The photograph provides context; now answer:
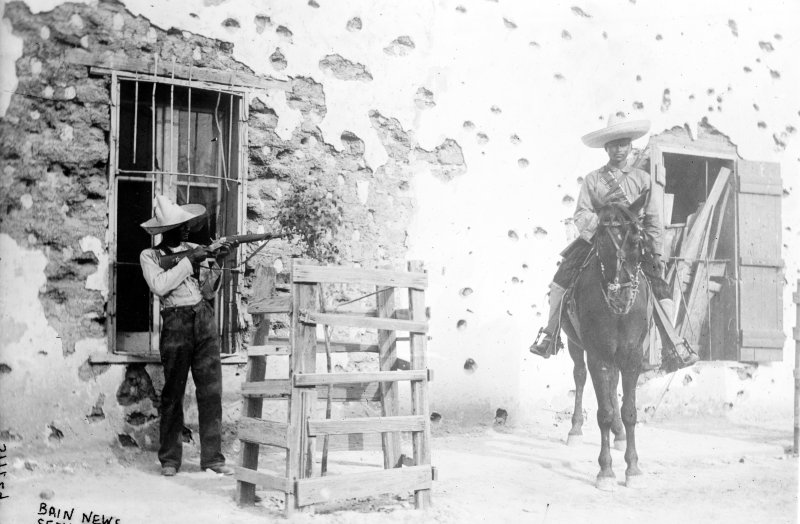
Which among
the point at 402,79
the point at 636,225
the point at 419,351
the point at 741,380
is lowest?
the point at 741,380

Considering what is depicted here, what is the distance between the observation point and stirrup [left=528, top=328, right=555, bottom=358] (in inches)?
256

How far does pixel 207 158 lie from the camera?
228 inches

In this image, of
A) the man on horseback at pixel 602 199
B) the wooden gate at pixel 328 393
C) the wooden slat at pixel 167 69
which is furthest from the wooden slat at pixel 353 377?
the wooden slat at pixel 167 69

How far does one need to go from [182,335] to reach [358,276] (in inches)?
52.4

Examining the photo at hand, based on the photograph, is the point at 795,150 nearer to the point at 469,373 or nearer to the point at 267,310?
the point at 469,373

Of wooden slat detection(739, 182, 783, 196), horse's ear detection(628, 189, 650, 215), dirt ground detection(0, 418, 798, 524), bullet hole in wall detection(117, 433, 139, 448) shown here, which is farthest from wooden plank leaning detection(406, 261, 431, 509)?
wooden slat detection(739, 182, 783, 196)

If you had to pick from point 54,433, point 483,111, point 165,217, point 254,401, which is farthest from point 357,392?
point 483,111

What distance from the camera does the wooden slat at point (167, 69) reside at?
533 centimetres

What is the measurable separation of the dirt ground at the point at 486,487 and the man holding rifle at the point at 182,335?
0.75 ft

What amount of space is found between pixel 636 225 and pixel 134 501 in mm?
3467

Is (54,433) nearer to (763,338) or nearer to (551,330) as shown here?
(551,330)

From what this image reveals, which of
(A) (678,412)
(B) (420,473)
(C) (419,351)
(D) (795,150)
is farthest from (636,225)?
(D) (795,150)

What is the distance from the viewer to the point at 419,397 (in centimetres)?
456

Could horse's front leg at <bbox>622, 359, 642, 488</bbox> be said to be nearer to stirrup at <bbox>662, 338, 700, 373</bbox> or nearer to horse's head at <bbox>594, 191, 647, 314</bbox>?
horse's head at <bbox>594, 191, 647, 314</bbox>
